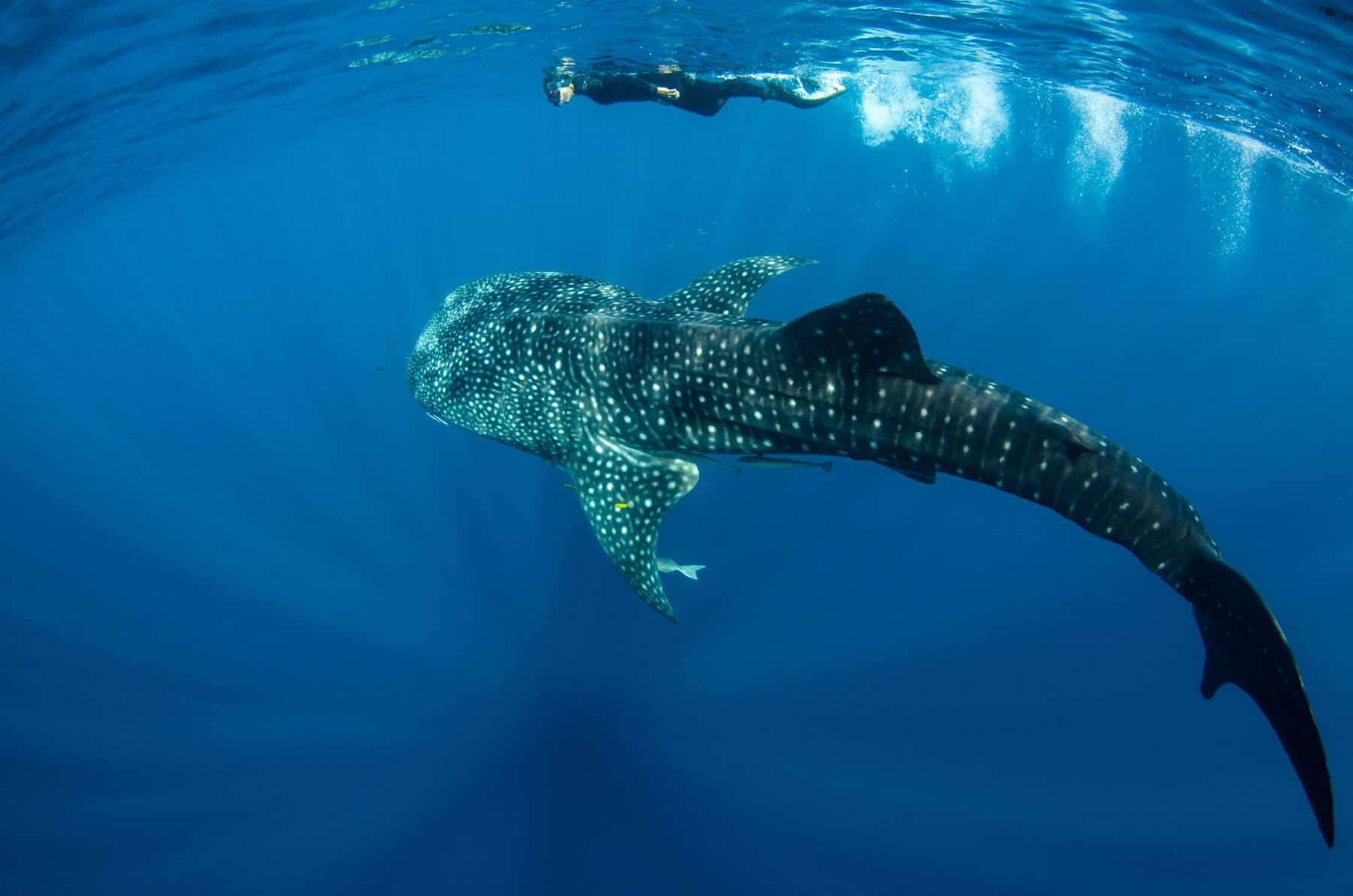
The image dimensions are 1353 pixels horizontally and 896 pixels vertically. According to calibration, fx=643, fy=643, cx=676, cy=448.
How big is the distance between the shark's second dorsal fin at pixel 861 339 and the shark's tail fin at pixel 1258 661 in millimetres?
1725

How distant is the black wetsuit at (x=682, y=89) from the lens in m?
13.5

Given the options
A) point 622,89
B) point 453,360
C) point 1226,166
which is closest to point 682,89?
point 622,89

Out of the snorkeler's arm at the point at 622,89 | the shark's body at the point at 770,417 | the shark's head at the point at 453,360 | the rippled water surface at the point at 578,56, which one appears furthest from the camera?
the snorkeler's arm at the point at 622,89

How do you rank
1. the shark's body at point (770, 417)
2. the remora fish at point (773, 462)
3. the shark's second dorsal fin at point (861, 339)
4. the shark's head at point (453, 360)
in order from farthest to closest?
the shark's head at point (453, 360), the remora fish at point (773, 462), the shark's second dorsal fin at point (861, 339), the shark's body at point (770, 417)

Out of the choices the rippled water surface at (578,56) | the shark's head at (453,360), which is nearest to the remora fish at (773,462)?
the shark's head at (453,360)

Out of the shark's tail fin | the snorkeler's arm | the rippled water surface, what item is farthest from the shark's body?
the rippled water surface

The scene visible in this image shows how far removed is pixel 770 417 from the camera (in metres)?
4.41

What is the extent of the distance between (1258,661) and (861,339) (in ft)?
8.25

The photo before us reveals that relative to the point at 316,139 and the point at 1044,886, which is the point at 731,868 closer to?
the point at 1044,886

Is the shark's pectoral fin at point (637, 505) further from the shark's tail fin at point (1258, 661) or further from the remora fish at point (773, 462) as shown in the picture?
the shark's tail fin at point (1258, 661)

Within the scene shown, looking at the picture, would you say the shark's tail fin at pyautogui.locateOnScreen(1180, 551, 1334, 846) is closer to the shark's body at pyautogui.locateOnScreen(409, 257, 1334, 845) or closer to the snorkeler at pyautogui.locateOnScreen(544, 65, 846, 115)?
the shark's body at pyautogui.locateOnScreen(409, 257, 1334, 845)

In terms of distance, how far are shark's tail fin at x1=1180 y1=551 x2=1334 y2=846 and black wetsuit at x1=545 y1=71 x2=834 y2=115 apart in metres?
12.9

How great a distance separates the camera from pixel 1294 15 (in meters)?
10.7

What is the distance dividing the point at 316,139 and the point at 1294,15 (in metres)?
36.7
